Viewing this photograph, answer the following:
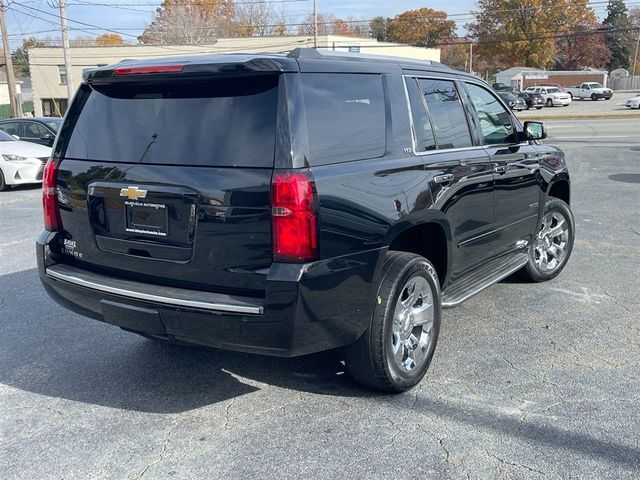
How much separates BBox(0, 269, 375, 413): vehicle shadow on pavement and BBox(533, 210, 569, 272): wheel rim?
262 centimetres

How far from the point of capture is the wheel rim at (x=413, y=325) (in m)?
3.75

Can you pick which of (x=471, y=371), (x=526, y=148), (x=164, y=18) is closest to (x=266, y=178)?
(x=471, y=371)

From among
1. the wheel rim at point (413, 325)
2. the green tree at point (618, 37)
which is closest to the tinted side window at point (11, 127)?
the wheel rim at point (413, 325)

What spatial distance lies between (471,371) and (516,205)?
1617 mm

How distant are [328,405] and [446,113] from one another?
2.16 m

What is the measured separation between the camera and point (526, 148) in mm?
5391

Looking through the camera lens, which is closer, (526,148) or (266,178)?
(266,178)

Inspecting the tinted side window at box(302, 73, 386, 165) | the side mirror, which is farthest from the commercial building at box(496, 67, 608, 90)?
the tinted side window at box(302, 73, 386, 165)

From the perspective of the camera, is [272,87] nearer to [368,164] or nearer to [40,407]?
[368,164]

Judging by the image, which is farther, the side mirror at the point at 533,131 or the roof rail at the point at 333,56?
the side mirror at the point at 533,131

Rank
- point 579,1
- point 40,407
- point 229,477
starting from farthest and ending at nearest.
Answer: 1. point 579,1
2. point 40,407
3. point 229,477

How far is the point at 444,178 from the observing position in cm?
405

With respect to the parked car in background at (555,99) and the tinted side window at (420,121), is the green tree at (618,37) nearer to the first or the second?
the parked car in background at (555,99)

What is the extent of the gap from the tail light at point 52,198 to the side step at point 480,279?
8.31ft
